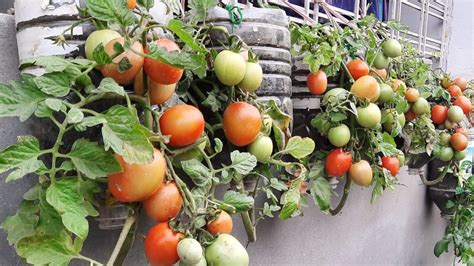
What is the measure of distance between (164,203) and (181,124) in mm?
127

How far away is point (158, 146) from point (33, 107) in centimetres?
19

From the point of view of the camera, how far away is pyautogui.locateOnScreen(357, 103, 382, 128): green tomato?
1335mm

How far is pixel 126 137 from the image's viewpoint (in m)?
0.63

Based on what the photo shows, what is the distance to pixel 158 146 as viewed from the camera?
2.43 ft

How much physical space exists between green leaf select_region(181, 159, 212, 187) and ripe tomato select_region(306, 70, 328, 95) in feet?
1.79

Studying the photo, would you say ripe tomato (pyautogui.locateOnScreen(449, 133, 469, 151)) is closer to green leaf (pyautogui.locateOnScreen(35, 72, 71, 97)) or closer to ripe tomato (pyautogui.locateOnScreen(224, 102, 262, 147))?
ripe tomato (pyautogui.locateOnScreen(224, 102, 262, 147))

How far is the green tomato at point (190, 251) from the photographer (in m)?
0.67

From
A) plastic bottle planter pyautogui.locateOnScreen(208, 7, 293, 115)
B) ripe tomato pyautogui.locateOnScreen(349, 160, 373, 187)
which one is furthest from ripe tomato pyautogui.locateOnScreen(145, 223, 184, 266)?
ripe tomato pyautogui.locateOnScreen(349, 160, 373, 187)

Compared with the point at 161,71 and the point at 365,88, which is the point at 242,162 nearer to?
the point at 161,71

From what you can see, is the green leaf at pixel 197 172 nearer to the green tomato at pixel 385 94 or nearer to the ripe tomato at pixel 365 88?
the ripe tomato at pixel 365 88

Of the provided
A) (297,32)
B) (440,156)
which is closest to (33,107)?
(297,32)

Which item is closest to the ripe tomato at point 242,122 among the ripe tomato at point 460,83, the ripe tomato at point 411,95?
the ripe tomato at point 411,95

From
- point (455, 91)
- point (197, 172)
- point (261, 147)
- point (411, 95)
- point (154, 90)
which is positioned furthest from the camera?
point (455, 91)

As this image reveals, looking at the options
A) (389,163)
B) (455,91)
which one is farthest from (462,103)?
(389,163)
